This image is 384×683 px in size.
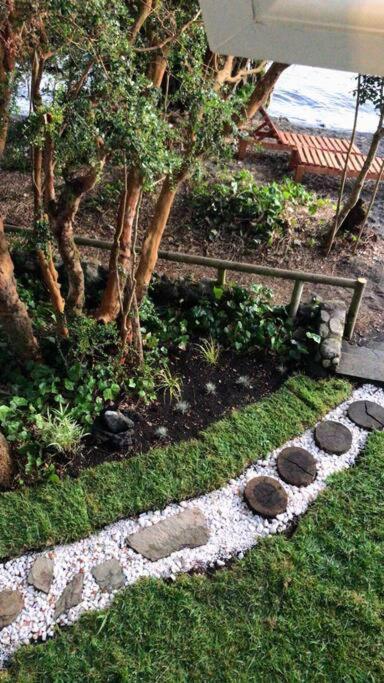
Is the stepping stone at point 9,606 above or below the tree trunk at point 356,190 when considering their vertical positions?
below

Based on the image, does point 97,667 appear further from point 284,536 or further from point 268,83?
point 268,83

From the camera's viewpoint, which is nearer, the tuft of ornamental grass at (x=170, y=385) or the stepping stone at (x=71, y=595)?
the stepping stone at (x=71, y=595)

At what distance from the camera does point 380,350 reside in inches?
203

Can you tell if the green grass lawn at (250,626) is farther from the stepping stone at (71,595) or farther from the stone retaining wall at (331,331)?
the stone retaining wall at (331,331)

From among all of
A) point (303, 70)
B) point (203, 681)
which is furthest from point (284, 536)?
point (303, 70)

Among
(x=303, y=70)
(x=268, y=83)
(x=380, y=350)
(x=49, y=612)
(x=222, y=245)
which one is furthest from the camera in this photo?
(x=303, y=70)

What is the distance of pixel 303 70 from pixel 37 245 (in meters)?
10.1

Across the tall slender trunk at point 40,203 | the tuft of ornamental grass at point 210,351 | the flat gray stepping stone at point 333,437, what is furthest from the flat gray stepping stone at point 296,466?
the tall slender trunk at point 40,203

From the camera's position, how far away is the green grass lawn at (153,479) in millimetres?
3473

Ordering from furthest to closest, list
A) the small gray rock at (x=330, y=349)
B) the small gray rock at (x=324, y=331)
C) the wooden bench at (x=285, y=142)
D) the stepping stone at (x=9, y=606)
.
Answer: the wooden bench at (x=285, y=142) < the small gray rock at (x=324, y=331) < the small gray rock at (x=330, y=349) < the stepping stone at (x=9, y=606)

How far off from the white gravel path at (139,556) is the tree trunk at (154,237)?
191cm

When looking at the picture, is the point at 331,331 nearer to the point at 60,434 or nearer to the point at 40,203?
the point at 60,434

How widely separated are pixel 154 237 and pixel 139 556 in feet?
8.60

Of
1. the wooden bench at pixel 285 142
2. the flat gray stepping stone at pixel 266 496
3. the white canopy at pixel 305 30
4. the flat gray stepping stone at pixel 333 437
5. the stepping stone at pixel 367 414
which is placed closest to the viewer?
the white canopy at pixel 305 30
